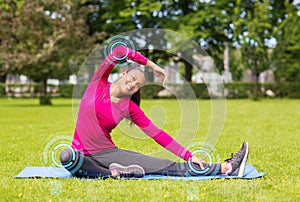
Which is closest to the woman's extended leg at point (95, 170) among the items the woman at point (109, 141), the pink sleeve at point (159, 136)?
the woman at point (109, 141)

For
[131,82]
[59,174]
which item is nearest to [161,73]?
[131,82]

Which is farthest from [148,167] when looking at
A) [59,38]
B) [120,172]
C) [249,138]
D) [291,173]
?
[59,38]

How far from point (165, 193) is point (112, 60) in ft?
5.15

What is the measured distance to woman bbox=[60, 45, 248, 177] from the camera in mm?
5254

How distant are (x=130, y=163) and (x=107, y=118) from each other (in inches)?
21.7

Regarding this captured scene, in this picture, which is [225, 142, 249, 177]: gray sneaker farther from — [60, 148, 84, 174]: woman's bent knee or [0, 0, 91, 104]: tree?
[0, 0, 91, 104]: tree

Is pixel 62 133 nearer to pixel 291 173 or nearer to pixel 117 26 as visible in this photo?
pixel 291 173

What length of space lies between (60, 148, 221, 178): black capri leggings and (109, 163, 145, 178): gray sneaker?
0.04m

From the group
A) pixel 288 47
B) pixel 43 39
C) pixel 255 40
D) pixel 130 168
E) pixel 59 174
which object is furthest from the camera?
pixel 288 47

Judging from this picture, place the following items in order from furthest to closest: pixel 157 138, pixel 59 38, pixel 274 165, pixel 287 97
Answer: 1. pixel 287 97
2. pixel 59 38
3. pixel 274 165
4. pixel 157 138

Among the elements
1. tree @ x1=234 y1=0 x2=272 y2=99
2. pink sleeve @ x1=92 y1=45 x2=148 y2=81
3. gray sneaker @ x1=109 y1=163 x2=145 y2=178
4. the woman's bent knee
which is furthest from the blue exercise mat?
tree @ x1=234 y1=0 x2=272 y2=99

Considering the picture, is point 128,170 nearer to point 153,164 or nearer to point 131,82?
point 153,164

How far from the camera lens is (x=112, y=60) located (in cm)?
530

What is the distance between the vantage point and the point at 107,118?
17.3 ft
